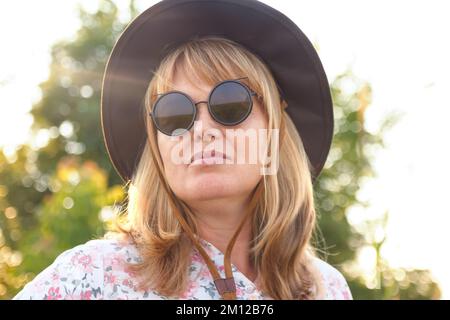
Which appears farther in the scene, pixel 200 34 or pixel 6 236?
pixel 6 236

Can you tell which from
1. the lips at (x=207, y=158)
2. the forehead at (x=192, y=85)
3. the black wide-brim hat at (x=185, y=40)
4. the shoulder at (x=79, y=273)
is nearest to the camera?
the shoulder at (x=79, y=273)

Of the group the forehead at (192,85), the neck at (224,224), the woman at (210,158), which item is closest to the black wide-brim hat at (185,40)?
the woman at (210,158)

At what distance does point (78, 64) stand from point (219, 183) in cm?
2349

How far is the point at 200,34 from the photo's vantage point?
8.89 feet

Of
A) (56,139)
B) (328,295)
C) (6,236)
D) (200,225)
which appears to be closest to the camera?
(200,225)

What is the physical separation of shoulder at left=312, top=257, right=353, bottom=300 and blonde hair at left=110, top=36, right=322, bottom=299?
0.05m

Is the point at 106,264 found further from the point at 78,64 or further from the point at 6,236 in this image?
the point at 78,64

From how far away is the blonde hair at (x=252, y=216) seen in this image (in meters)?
2.47

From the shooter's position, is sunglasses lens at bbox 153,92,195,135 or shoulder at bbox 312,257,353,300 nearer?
sunglasses lens at bbox 153,92,195,135

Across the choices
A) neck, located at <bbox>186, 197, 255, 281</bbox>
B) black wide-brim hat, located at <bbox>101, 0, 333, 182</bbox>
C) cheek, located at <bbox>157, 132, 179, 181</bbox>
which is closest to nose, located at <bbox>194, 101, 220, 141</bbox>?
cheek, located at <bbox>157, 132, 179, 181</bbox>

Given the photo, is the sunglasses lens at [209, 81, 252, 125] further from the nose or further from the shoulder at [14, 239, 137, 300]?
the shoulder at [14, 239, 137, 300]

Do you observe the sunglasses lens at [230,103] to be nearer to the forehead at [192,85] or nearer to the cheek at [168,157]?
the forehead at [192,85]

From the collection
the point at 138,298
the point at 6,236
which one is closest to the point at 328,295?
the point at 138,298

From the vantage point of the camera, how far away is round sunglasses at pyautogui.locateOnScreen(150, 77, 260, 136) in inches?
96.1
